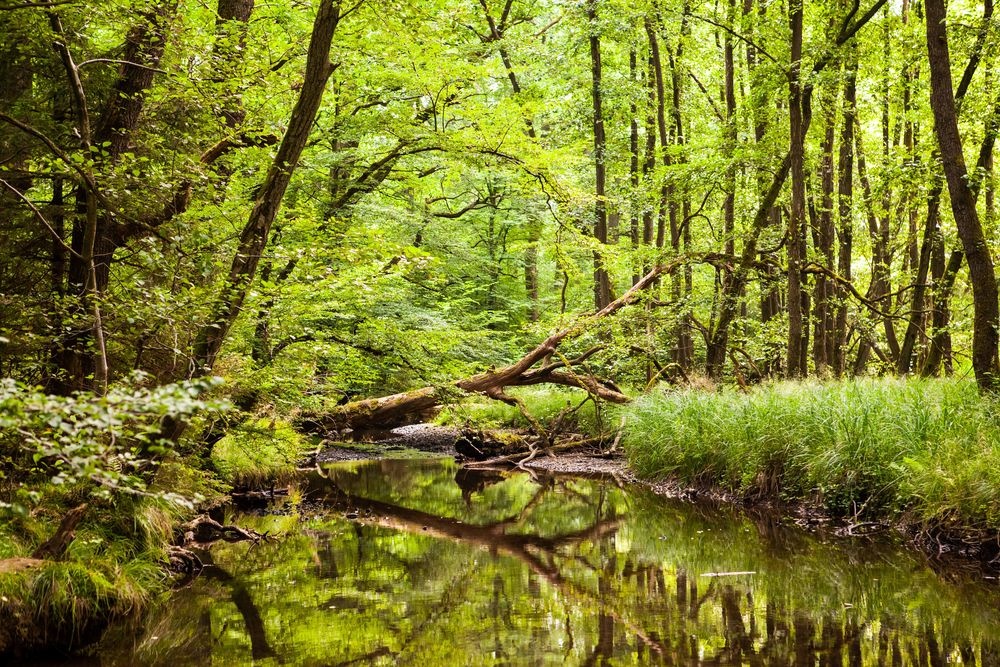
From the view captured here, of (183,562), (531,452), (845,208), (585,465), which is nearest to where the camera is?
(183,562)

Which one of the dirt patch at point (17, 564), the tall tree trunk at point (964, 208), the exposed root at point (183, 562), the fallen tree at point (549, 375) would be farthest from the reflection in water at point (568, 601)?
the fallen tree at point (549, 375)

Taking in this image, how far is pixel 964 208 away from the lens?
7762 millimetres

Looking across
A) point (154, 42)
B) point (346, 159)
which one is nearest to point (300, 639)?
point (154, 42)

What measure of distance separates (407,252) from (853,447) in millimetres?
5701

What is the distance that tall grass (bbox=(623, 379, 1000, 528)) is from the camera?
659cm

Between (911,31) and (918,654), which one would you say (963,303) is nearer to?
(911,31)

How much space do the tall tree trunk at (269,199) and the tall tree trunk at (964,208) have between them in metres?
6.03

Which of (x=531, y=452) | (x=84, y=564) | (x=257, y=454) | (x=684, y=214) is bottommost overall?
(x=531, y=452)

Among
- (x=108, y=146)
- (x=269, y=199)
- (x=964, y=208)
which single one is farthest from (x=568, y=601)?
(x=964, y=208)

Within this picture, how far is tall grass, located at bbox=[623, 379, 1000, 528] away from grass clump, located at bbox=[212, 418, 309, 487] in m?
5.50

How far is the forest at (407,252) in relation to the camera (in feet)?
18.4

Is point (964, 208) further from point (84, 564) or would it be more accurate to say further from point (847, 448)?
point (84, 564)

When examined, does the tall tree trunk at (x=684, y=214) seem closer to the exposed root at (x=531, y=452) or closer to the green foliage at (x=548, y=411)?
the green foliage at (x=548, y=411)

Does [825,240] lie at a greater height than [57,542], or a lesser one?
greater
